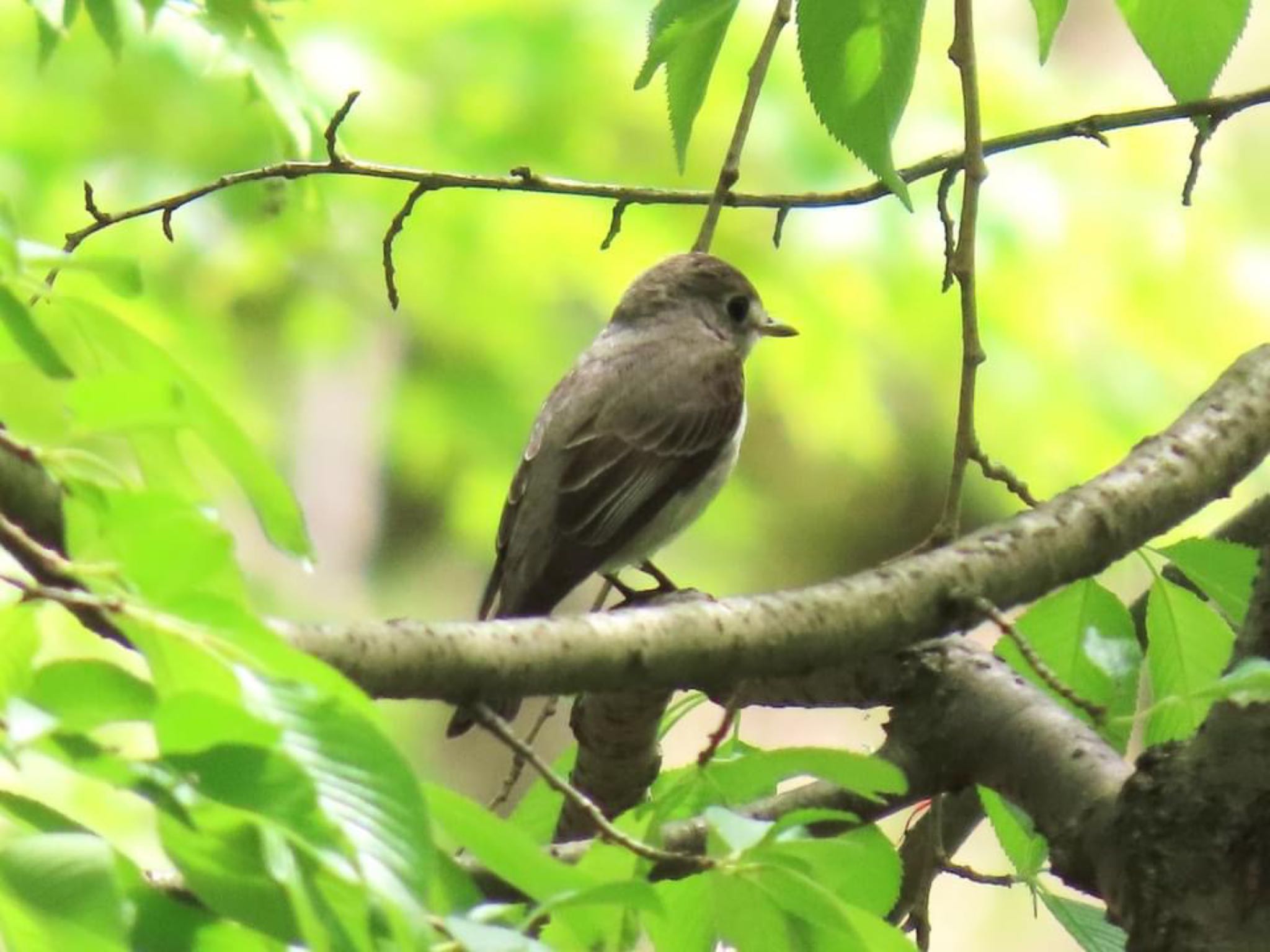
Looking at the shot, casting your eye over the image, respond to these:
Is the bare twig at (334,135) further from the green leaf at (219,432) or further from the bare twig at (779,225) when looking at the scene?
the green leaf at (219,432)

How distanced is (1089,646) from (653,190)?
3.64 feet

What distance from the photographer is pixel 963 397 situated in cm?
220

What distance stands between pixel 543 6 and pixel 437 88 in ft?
1.49

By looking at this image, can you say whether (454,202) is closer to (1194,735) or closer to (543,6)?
(543,6)

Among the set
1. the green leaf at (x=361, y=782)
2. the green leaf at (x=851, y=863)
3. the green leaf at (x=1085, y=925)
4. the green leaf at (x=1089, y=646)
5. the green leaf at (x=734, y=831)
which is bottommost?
the green leaf at (x=361, y=782)

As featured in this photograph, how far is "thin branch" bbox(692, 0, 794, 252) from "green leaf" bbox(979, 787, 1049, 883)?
1.09 meters

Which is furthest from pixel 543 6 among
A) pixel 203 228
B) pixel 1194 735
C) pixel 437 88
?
pixel 1194 735

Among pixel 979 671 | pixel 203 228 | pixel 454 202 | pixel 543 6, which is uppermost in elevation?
pixel 543 6

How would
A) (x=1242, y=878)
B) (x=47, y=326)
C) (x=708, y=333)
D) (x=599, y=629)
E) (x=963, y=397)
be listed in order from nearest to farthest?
(x=47, y=326), (x=599, y=629), (x=1242, y=878), (x=963, y=397), (x=708, y=333)

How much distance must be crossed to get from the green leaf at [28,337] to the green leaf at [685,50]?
3.36ft

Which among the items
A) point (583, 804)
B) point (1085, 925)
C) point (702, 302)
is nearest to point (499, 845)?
point (583, 804)

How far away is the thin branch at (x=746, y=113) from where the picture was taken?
8.80 feet

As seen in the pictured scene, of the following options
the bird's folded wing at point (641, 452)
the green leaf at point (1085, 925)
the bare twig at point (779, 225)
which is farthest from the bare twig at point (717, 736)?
the bird's folded wing at point (641, 452)

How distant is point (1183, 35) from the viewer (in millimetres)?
1880
